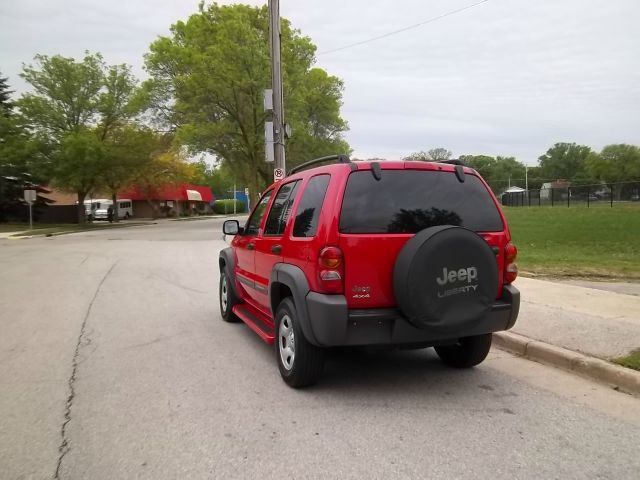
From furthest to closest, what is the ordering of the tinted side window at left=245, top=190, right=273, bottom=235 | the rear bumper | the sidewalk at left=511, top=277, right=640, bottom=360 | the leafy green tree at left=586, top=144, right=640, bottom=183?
the leafy green tree at left=586, top=144, right=640, bottom=183
the tinted side window at left=245, top=190, right=273, bottom=235
the sidewalk at left=511, top=277, right=640, bottom=360
the rear bumper

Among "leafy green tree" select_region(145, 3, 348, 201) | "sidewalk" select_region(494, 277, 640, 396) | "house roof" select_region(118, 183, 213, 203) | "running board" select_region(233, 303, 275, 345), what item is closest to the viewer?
"sidewalk" select_region(494, 277, 640, 396)

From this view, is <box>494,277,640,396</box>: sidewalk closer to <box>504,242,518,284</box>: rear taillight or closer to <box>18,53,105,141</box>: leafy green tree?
<box>504,242,518,284</box>: rear taillight

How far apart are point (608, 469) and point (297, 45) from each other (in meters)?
46.1

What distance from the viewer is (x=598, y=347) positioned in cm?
552

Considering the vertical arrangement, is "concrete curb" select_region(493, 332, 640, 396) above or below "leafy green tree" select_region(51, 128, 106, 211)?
below

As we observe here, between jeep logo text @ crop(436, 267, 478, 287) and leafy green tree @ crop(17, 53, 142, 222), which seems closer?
jeep logo text @ crop(436, 267, 478, 287)

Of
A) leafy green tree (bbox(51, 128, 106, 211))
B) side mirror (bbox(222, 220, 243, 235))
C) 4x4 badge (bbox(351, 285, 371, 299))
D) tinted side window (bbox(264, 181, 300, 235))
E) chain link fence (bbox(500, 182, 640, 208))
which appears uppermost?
leafy green tree (bbox(51, 128, 106, 211))

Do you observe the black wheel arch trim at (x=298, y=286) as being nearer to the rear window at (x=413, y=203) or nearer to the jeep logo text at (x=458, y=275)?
the rear window at (x=413, y=203)

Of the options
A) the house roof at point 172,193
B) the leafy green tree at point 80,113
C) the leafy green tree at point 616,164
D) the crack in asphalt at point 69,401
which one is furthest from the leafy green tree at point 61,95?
the leafy green tree at point 616,164

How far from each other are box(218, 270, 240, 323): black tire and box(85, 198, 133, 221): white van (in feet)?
166

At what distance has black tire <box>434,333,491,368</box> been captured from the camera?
5141mm

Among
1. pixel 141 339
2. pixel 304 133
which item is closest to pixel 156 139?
pixel 304 133

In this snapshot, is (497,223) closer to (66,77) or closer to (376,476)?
(376,476)

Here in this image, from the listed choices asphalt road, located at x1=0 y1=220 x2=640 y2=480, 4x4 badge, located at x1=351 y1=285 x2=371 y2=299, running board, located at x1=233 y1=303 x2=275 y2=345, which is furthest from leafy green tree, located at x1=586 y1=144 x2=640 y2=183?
4x4 badge, located at x1=351 y1=285 x2=371 y2=299
